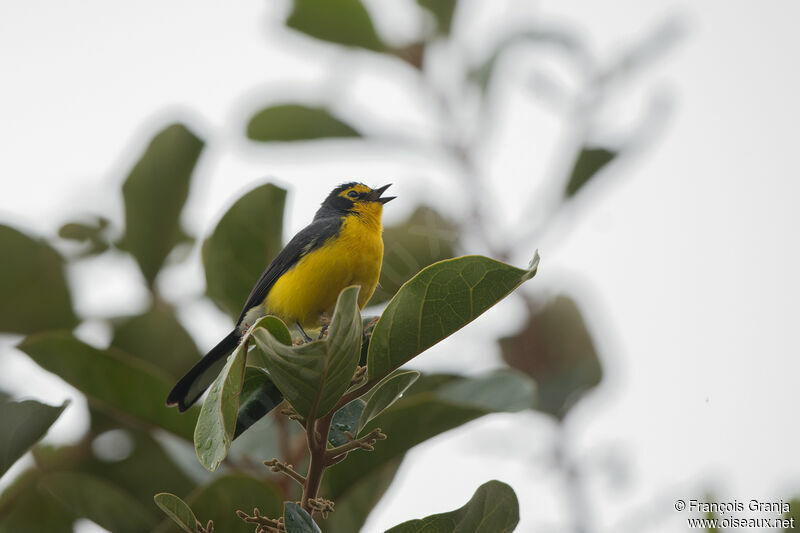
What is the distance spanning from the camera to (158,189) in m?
3.55

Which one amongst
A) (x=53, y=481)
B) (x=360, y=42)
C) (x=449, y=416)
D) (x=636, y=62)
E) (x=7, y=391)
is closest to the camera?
(x=449, y=416)

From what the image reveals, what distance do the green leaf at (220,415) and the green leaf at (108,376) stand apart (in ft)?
3.55

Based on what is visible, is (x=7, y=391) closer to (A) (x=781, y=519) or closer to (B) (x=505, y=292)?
(B) (x=505, y=292)

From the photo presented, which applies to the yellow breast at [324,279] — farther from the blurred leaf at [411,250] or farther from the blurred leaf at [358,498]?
the blurred leaf at [358,498]

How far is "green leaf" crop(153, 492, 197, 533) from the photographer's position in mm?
1748

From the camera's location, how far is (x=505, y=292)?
5.87ft

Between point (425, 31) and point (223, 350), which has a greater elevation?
point (425, 31)

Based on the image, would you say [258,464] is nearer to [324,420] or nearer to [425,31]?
[324,420]

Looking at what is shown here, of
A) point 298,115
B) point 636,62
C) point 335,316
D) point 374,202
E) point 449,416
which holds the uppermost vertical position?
point 636,62

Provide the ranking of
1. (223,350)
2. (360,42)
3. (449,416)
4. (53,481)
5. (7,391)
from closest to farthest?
(449,416) → (53,481) → (223,350) → (7,391) → (360,42)

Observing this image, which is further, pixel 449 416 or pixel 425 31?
pixel 425 31

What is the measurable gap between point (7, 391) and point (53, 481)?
0.78 metres

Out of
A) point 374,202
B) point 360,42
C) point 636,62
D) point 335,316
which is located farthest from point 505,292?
point 360,42

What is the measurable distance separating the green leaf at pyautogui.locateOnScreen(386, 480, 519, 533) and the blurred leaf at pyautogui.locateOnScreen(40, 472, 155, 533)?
1194 millimetres
